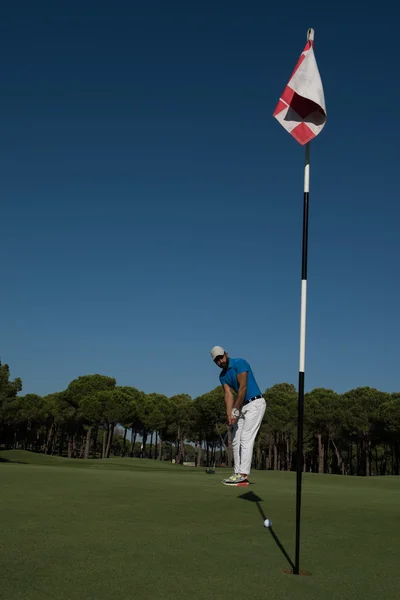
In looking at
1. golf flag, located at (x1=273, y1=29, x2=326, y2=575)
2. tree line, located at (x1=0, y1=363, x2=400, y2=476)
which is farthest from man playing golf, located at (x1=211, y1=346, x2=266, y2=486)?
tree line, located at (x1=0, y1=363, x2=400, y2=476)

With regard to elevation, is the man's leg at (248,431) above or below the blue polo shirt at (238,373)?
below

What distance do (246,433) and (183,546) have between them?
17.5ft

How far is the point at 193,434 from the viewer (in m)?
80.2

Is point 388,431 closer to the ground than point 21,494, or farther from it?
farther from it

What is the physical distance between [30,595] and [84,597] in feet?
1.11

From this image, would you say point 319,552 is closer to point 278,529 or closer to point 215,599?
point 278,529

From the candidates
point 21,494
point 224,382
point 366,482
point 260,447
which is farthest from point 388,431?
point 21,494

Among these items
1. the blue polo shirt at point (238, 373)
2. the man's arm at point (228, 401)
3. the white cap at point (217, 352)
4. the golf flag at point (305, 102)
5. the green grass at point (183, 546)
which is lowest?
the green grass at point (183, 546)

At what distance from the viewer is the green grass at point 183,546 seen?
371 centimetres

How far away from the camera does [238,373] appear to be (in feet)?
33.1

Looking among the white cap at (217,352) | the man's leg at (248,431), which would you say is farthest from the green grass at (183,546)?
the white cap at (217,352)

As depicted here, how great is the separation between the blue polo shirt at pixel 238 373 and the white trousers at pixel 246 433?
19 cm

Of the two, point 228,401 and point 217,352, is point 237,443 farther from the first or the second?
point 217,352

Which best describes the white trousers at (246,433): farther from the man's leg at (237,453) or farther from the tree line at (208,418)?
the tree line at (208,418)
